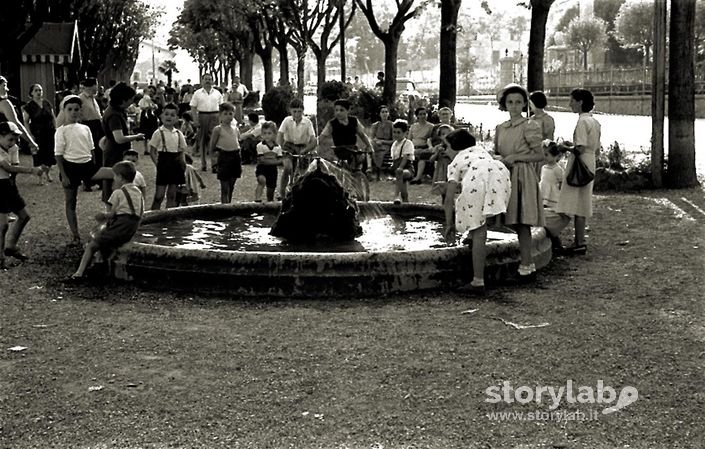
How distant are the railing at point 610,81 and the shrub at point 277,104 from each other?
21.8 m

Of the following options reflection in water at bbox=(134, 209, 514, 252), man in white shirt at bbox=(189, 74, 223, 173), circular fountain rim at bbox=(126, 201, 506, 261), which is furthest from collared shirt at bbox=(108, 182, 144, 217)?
man in white shirt at bbox=(189, 74, 223, 173)

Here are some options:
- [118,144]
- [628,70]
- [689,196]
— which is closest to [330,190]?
[118,144]

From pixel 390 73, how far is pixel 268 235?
1621 centimetres

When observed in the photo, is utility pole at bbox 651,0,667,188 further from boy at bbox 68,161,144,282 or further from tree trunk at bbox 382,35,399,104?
tree trunk at bbox 382,35,399,104

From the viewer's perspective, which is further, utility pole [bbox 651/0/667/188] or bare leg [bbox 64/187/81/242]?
utility pole [bbox 651/0/667/188]

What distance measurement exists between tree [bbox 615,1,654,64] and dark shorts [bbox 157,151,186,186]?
63.3 m

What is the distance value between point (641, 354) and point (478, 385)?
1.31 metres

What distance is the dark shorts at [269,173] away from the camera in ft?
44.2

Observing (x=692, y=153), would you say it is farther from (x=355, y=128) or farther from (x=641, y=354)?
(x=641, y=354)

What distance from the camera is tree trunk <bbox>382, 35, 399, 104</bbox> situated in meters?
26.3

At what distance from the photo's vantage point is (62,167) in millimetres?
10961

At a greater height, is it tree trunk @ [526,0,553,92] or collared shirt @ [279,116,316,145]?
tree trunk @ [526,0,553,92]

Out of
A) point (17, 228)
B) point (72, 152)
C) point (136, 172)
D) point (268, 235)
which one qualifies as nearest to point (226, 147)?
point (268, 235)

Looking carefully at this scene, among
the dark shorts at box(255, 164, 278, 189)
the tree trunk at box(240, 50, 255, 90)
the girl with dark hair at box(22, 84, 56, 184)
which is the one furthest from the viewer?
the tree trunk at box(240, 50, 255, 90)
